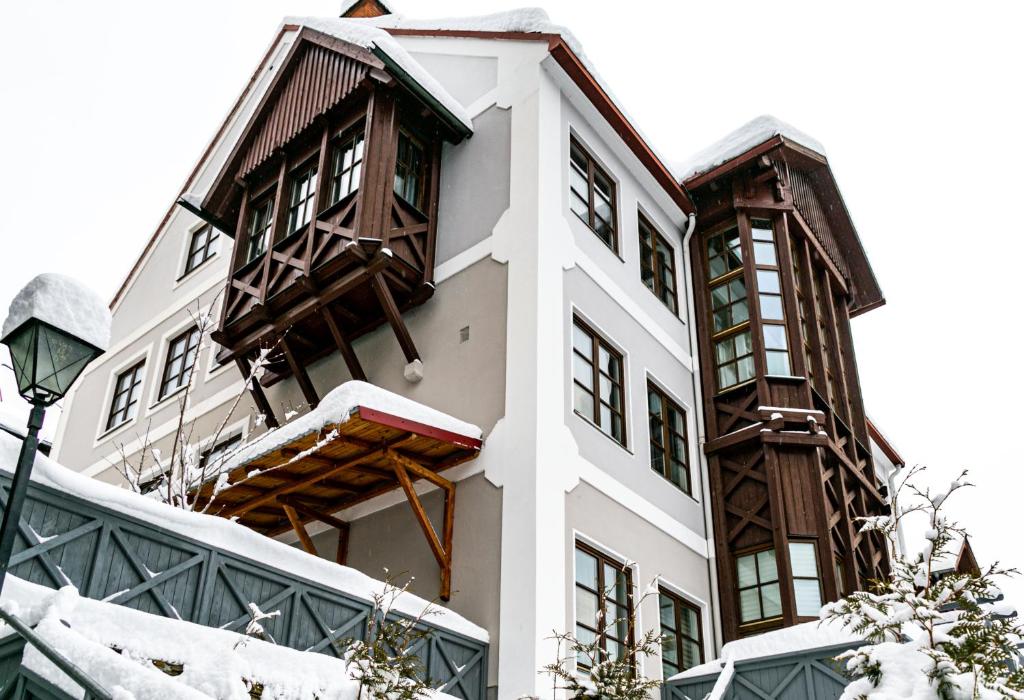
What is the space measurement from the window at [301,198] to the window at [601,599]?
661 cm

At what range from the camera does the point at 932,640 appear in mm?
5324

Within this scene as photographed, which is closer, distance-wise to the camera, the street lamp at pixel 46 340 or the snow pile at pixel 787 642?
the street lamp at pixel 46 340

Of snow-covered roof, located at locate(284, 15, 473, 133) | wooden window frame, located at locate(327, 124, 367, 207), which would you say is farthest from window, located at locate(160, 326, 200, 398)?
snow-covered roof, located at locate(284, 15, 473, 133)

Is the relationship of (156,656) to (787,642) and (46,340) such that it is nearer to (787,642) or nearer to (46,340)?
(46,340)

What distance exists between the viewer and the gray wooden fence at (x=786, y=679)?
920 cm

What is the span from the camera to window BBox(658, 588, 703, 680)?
1201 cm

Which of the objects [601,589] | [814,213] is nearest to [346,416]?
[601,589]

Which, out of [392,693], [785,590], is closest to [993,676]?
[392,693]

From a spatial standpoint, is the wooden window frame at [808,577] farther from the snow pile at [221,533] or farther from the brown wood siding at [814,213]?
the brown wood siding at [814,213]

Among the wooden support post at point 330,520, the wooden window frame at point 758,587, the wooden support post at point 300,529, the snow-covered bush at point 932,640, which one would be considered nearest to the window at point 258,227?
the wooden support post at point 330,520

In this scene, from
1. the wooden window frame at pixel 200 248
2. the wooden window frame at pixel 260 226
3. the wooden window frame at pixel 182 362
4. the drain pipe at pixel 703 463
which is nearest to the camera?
the drain pipe at pixel 703 463

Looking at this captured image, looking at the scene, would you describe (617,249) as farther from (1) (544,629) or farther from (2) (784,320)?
(1) (544,629)

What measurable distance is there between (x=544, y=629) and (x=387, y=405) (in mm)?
2876

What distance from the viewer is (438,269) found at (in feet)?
44.3
